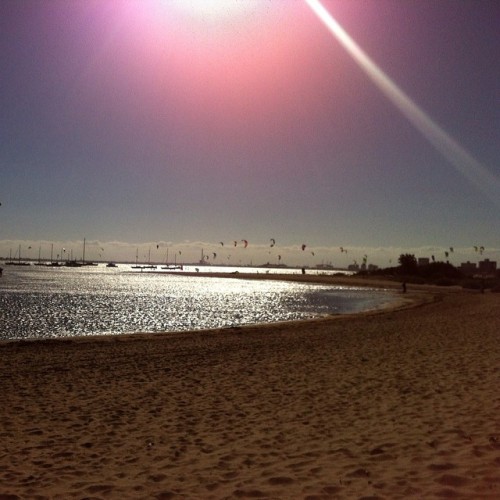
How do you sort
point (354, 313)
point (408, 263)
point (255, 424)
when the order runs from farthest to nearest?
point (408, 263) < point (354, 313) < point (255, 424)

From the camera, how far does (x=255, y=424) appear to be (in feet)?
28.3

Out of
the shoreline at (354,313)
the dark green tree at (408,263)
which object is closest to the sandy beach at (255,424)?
the shoreline at (354,313)

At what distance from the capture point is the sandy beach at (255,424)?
5.96 meters

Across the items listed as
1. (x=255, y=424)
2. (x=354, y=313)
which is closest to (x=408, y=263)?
(x=354, y=313)

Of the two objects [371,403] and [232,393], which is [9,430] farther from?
[371,403]

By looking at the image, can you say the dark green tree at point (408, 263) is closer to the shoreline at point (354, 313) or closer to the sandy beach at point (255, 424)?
the shoreline at point (354, 313)

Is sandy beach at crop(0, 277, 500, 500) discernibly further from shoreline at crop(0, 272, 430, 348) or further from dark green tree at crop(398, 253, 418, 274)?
dark green tree at crop(398, 253, 418, 274)

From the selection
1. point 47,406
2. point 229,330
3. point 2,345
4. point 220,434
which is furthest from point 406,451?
point 229,330

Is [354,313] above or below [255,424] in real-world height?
below

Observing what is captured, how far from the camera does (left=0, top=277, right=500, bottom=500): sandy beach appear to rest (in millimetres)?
5960

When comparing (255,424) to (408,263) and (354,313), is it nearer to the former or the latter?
(354,313)

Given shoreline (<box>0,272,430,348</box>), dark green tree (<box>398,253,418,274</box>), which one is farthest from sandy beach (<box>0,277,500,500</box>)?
dark green tree (<box>398,253,418,274</box>)

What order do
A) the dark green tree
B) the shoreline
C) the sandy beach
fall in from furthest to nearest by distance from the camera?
the dark green tree → the shoreline → the sandy beach

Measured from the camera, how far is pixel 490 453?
6.33 m
